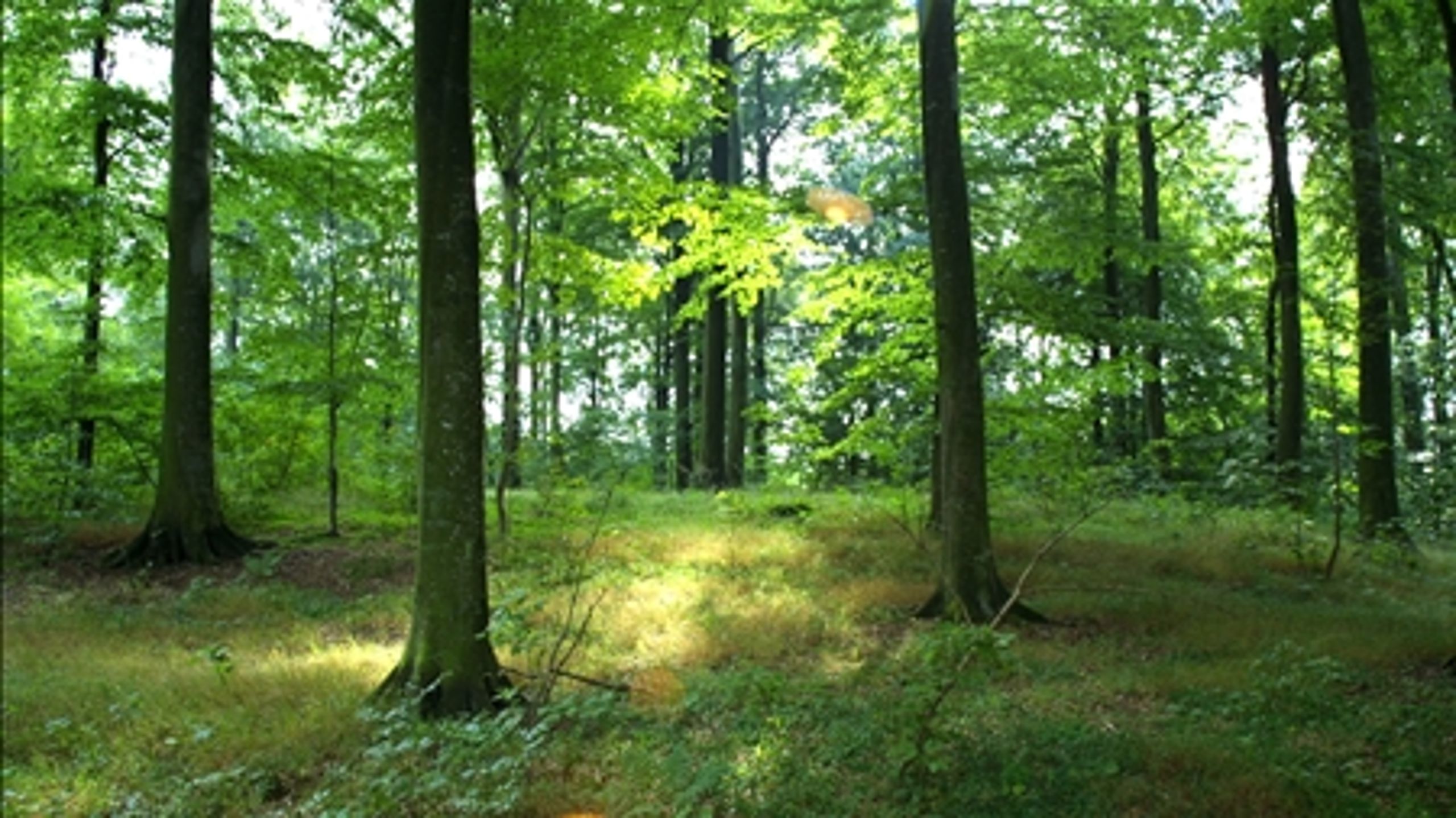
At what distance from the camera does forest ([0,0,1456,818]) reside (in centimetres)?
543

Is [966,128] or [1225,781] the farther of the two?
[966,128]

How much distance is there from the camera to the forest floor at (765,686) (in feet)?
15.5


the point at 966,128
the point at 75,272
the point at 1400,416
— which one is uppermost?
the point at 966,128

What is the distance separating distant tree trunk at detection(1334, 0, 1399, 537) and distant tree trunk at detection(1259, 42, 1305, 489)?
290 cm

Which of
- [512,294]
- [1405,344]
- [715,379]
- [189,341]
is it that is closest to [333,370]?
[189,341]

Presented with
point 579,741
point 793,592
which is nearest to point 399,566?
point 793,592

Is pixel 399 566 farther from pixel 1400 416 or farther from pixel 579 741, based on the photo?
pixel 1400 416

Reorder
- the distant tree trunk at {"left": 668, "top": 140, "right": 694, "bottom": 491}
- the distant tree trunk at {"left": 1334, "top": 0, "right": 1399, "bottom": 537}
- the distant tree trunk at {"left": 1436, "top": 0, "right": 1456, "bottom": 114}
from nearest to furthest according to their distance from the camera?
1. the distant tree trunk at {"left": 1436, "top": 0, "right": 1456, "bottom": 114}
2. the distant tree trunk at {"left": 1334, "top": 0, "right": 1399, "bottom": 537}
3. the distant tree trunk at {"left": 668, "top": 140, "right": 694, "bottom": 491}

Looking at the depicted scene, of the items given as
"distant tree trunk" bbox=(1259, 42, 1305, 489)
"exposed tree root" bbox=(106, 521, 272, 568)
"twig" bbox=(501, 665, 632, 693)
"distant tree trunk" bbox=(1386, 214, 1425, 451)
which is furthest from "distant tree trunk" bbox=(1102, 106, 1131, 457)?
"exposed tree root" bbox=(106, 521, 272, 568)

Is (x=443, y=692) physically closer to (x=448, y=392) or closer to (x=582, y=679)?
(x=582, y=679)

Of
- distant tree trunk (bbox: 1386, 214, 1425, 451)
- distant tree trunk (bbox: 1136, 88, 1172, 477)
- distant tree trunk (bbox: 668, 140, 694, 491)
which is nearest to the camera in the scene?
distant tree trunk (bbox: 1386, 214, 1425, 451)

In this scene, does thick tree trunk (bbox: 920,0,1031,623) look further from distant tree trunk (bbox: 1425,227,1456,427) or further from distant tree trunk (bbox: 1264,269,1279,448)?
distant tree trunk (bbox: 1264,269,1279,448)

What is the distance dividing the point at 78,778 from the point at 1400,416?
92.0 ft

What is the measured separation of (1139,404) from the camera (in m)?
27.3
